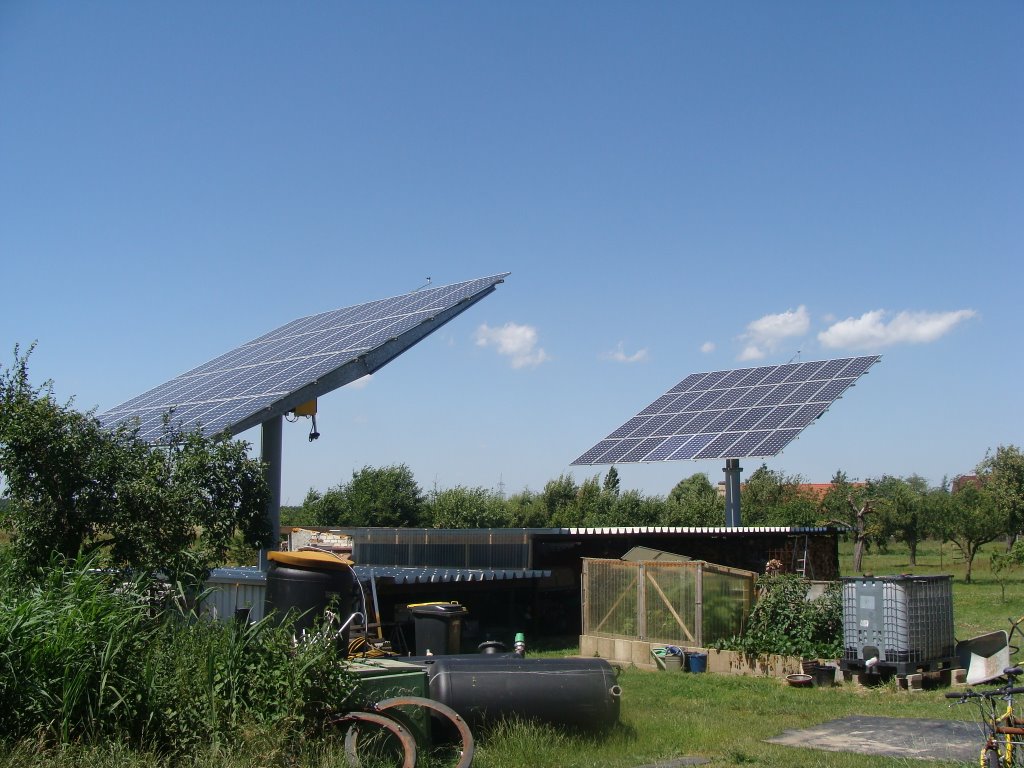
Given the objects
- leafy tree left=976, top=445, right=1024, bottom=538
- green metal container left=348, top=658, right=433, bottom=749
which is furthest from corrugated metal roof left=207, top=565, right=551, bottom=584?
leafy tree left=976, top=445, right=1024, bottom=538

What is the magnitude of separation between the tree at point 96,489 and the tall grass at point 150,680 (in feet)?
8.89

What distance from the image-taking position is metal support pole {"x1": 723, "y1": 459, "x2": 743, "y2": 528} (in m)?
24.9

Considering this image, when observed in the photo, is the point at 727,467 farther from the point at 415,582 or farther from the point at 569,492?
the point at 569,492

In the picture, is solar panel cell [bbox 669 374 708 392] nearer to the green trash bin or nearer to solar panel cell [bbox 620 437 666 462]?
solar panel cell [bbox 620 437 666 462]

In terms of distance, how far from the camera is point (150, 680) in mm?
8453

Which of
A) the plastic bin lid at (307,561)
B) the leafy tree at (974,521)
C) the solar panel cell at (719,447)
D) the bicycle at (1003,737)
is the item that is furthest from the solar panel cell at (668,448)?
Answer: the bicycle at (1003,737)

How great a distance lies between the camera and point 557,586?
23344mm

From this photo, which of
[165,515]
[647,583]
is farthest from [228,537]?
[647,583]

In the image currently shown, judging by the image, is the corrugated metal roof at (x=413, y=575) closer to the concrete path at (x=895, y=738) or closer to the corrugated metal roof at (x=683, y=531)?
the corrugated metal roof at (x=683, y=531)

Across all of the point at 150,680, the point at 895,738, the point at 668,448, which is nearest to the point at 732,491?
the point at 668,448

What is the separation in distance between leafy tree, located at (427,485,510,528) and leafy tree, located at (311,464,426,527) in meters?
1.20

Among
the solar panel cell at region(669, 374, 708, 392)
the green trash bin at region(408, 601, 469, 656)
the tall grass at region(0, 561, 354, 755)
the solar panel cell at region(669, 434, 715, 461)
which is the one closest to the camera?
the tall grass at region(0, 561, 354, 755)

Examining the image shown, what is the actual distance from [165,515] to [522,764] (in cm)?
559

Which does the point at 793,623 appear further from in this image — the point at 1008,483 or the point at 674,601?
the point at 1008,483
